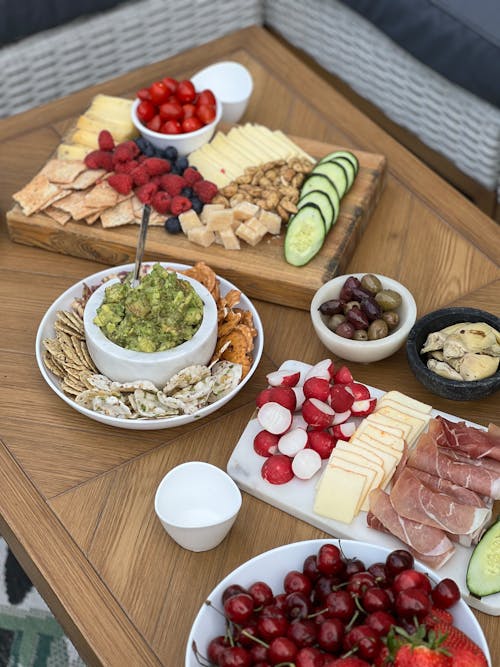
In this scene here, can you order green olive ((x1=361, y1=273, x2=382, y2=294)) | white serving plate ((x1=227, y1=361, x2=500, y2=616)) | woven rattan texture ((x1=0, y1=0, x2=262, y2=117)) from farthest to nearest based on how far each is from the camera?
woven rattan texture ((x1=0, y1=0, x2=262, y2=117)) < green olive ((x1=361, y1=273, x2=382, y2=294)) < white serving plate ((x1=227, y1=361, x2=500, y2=616))

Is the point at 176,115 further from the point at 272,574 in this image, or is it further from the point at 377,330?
the point at 272,574

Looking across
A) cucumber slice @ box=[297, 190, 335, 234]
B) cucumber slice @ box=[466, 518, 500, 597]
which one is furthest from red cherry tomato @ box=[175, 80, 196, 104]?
cucumber slice @ box=[466, 518, 500, 597]

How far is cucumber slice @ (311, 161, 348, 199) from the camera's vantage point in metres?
1.88

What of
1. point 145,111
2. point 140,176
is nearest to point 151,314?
point 140,176

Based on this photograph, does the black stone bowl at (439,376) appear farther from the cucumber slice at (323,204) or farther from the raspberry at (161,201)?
the raspberry at (161,201)

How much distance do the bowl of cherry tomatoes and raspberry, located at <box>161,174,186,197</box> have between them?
5.5 inches

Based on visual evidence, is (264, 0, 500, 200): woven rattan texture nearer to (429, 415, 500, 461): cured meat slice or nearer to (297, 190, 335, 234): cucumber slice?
(297, 190, 335, 234): cucumber slice

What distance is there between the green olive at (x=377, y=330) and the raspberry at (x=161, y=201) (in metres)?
0.55

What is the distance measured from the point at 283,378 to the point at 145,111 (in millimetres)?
833

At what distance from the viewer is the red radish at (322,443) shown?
4.68 ft

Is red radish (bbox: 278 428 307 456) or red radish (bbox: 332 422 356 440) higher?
red radish (bbox: 332 422 356 440)

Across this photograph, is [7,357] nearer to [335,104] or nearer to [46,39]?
[335,104]

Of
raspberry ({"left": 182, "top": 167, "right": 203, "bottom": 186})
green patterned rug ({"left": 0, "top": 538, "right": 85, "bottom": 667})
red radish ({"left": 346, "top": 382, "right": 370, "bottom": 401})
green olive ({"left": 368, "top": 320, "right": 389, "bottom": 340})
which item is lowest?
green patterned rug ({"left": 0, "top": 538, "right": 85, "bottom": 667})

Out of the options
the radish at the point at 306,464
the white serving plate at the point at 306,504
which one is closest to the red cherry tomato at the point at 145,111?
the white serving plate at the point at 306,504
